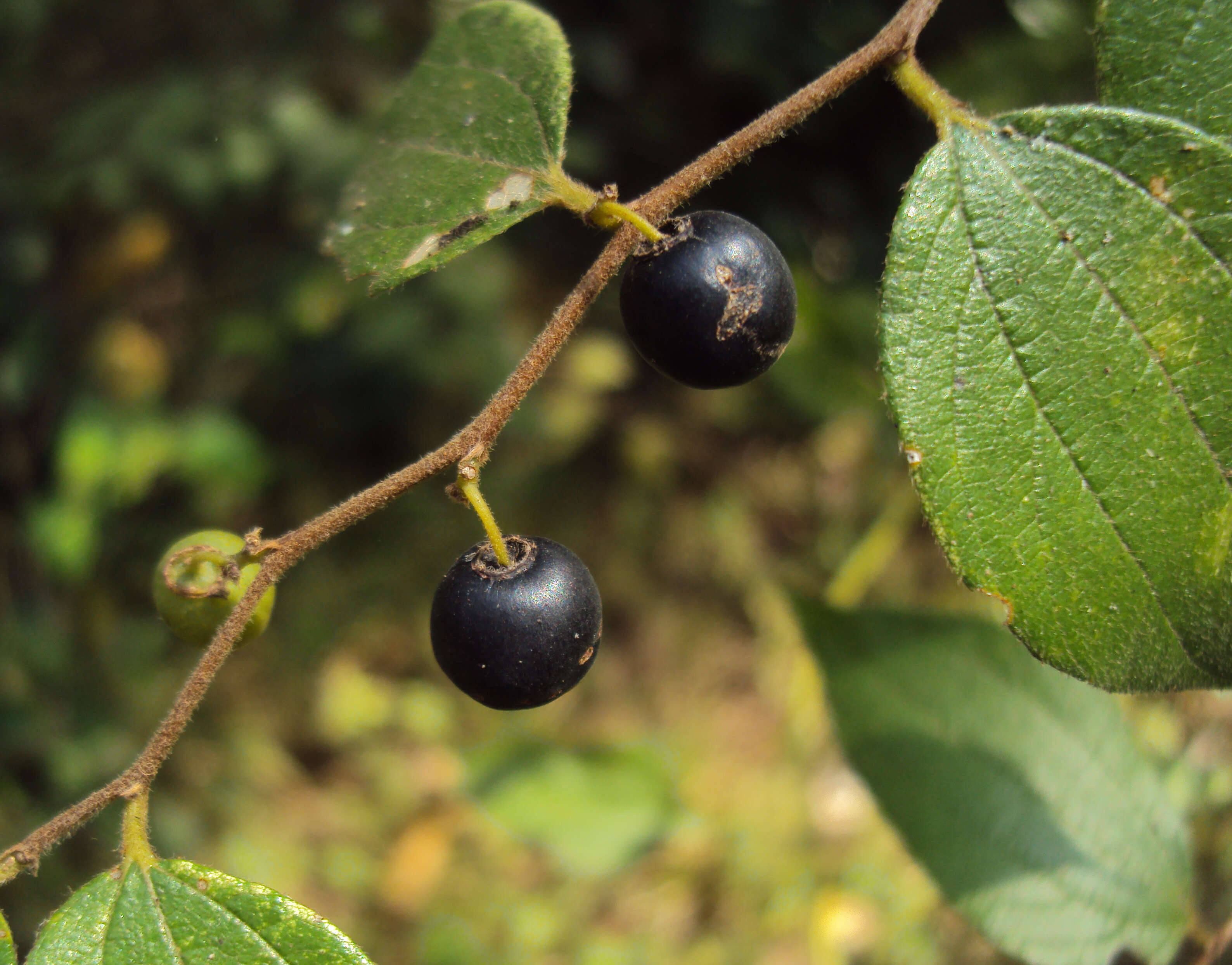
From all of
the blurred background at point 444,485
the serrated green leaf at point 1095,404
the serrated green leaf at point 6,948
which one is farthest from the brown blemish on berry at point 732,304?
the blurred background at point 444,485

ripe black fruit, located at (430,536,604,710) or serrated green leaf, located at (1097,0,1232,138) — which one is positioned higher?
serrated green leaf, located at (1097,0,1232,138)

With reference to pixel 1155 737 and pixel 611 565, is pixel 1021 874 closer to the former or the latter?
pixel 1155 737

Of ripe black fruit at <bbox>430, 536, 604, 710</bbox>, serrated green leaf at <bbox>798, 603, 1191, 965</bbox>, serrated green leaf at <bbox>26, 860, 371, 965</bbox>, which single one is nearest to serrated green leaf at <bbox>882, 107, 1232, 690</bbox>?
ripe black fruit at <bbox>430, 536, 604, 710</bbox>

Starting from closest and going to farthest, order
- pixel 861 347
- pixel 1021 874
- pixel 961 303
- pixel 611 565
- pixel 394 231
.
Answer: pixel 961 303 → pixel 394 231 → pixel 1021 874 → pixel 861 347 → pixel 611 565

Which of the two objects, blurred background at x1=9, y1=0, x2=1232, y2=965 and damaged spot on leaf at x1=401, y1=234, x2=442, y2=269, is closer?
damaged spot on leaf at x1=401, y1=234, x2=442, y2=269

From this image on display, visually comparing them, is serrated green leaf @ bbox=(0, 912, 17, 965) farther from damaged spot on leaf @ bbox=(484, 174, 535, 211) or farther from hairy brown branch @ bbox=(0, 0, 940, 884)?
damaged spot on leaf @ bbox=(484, 174, 535, 211)

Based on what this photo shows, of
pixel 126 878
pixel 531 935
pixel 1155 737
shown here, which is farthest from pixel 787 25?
pixel 531 935

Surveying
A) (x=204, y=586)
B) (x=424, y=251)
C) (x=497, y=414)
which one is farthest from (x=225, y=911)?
(x=424, y=251)
